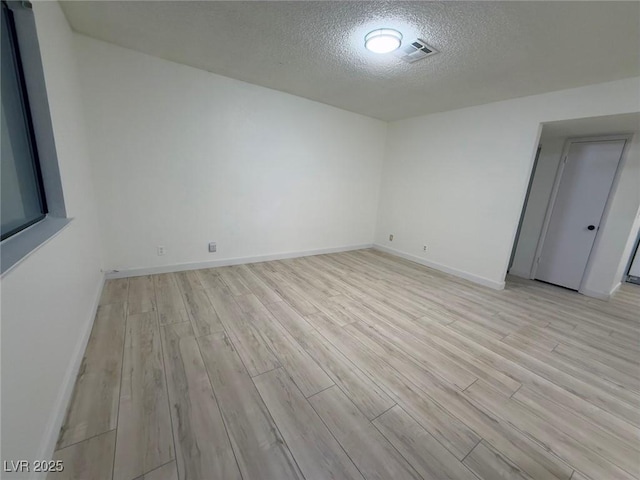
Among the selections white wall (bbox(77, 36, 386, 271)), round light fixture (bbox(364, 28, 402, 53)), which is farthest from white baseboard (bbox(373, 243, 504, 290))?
round light fixture (bbox(364, 28, 402, 53))

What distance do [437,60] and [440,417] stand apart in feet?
9.56

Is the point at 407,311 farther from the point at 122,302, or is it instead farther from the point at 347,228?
the point at 122,302

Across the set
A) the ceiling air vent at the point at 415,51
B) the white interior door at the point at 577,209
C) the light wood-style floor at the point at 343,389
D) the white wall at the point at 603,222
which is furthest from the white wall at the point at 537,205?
the ceiling air vent at the point at 415,51

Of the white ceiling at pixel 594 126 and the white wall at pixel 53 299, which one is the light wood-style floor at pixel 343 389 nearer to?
the white wall at pixel 53 299

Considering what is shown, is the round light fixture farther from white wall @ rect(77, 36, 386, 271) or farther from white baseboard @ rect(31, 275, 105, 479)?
white baseboard @ rect(31, 275, 105, 479)

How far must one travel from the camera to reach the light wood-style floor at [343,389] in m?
1.21

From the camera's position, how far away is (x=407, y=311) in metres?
2.70

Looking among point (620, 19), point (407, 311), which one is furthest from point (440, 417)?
point (620, 19)

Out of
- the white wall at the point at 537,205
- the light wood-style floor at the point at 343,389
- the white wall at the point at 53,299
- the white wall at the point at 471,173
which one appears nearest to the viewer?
the white wall at the point at 53,299

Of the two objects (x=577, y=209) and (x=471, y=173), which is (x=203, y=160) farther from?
(x=577, y=209)

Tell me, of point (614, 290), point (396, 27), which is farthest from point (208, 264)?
point (614, 290)

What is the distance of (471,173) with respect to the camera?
3674 mm

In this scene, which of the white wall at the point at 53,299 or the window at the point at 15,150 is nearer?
the white wall at the point at 53,299

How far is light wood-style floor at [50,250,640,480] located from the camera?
47.5 inches
